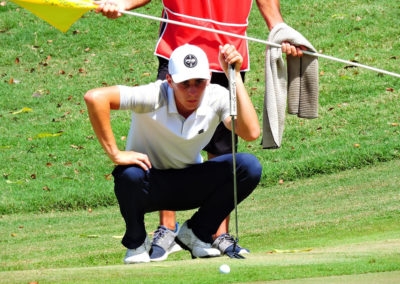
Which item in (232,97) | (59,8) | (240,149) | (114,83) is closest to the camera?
(232,97)

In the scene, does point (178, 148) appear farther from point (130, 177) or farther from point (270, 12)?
point (270, 12)

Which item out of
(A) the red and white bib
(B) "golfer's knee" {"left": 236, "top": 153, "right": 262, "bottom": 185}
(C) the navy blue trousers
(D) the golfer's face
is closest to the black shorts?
(A) the red and white bib

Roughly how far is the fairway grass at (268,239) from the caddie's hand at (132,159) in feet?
2.09

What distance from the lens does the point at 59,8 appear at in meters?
5.13

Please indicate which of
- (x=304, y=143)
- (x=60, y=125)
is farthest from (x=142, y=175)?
(x=60, y=125)

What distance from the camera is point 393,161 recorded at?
10.2m

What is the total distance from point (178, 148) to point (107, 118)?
521 mm

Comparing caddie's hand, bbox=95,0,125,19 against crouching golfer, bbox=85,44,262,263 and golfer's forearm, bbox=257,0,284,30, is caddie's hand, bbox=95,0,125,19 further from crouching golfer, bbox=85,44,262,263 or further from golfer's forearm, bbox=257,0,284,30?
golfer's forearm, bbox=257,0,284,30

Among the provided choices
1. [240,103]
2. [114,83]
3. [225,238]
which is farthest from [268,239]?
[114,83]

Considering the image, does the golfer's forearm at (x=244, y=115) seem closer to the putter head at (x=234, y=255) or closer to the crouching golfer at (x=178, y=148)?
the crouching golfer at (x=178, y=148)

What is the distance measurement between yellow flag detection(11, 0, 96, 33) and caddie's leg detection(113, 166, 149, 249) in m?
0.98

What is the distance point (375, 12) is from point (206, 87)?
12.7 meters

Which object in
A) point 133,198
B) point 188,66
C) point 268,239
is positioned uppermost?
point 188,66

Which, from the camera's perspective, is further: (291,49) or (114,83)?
(114,83)
